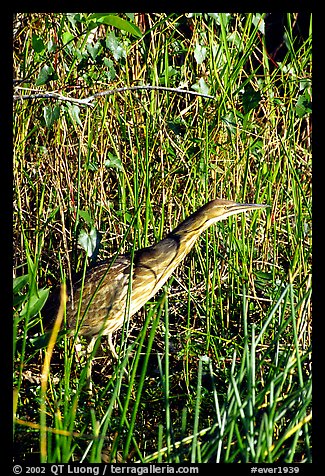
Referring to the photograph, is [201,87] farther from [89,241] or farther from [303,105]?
[89,241]

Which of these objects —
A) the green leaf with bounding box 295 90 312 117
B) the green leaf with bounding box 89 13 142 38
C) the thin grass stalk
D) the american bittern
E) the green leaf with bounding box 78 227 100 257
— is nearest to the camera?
the thin grass stalk

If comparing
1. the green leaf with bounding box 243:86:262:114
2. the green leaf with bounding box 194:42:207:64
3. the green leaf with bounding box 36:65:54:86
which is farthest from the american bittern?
the green leaf with bounding box 36:65:54:86

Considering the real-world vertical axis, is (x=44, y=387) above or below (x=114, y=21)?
below

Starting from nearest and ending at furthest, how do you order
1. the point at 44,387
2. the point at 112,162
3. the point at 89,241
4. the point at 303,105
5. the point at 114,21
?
the point at 44,387, the point at 114,21, the point at 89,241, the point at 303,105, the point at 112,162

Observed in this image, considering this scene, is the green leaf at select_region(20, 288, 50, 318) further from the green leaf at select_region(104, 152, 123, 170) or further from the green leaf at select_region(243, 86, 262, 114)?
the green leaf at select_region(243, 86, 262, 114)

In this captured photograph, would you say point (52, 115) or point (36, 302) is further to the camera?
point (52, 115)

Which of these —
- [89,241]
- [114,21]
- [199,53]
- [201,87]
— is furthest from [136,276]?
[114,21]

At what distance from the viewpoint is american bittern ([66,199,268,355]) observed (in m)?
2.81

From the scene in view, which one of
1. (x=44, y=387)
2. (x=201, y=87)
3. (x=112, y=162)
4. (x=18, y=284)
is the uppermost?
(x=201, y=87)

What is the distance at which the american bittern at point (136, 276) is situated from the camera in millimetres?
2812

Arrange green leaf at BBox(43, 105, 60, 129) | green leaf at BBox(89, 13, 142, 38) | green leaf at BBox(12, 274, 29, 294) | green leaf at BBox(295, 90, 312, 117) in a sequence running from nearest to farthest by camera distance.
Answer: green leaf at BBox(12, 274, 29, 294), green leaf at BBox(89, 13, 142, 38), green leaf at BBox(43, 105, 60, 129), green leaf at BBox(295, 90, 312, 117)

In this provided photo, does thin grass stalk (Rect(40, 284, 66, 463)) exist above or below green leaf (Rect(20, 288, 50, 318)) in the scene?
below

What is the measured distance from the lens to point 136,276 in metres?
2.88

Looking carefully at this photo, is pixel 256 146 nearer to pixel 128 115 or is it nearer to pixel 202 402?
pixel 128 115
